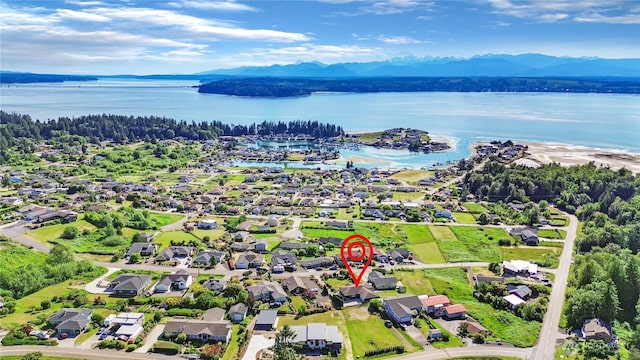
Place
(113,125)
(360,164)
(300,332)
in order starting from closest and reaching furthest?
(300,332), (360,164), (113,125)

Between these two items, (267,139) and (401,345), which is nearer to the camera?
(401,345)

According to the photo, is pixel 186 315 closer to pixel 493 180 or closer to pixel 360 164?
pixel 493 180

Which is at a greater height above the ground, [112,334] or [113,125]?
[113,125]

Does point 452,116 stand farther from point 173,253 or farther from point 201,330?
point 201,330

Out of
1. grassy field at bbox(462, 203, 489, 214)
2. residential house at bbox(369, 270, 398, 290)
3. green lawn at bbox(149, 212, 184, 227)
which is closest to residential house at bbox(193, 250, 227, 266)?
green lawn at bbox(149, 212, 184, 227)

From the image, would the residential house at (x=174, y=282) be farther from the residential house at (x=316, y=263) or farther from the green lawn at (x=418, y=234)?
the green lawn at (x=418, y=234)

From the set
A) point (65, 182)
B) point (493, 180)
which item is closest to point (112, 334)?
point (65, 182)

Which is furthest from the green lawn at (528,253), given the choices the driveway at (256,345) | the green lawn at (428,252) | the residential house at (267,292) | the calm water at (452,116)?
the calm water at (452,116)
